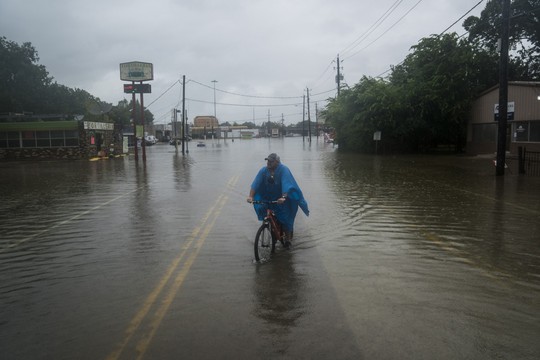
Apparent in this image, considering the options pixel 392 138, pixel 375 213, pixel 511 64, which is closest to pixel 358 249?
pixel 375 213

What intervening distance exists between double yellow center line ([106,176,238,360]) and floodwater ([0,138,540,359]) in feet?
0.07

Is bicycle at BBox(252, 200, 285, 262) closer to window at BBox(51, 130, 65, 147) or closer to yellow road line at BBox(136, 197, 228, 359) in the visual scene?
yellow road line at BBox(136, 197, 228, 359)

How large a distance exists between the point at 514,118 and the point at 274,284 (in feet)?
92.3

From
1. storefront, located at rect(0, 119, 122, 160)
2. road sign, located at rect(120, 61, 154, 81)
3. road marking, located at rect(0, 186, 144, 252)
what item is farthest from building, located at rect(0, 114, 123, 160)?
road marking, located at rect(0, 186, 144, 252)

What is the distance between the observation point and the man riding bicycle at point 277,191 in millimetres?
7336

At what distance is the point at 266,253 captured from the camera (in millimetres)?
7148

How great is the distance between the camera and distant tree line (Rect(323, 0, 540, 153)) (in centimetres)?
3581

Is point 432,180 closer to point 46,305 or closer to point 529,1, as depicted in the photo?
point 46,305

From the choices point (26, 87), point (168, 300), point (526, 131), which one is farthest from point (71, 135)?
point (168, 300)

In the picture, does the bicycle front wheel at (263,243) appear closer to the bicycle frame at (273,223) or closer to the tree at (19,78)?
the bicycle frame at (273,223)

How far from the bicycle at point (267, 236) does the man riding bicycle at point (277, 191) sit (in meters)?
0.11

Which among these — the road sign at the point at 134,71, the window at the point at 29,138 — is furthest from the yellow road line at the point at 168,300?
the window at the point at 29,138

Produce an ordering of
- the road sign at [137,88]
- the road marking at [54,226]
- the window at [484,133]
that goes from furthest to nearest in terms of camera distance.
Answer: the road sign at [137,88], the window at [484,133], the road marking at [54,226]

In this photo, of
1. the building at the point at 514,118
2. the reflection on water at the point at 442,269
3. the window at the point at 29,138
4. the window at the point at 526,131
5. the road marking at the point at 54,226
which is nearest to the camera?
the reflection on water at the point at 442,269
